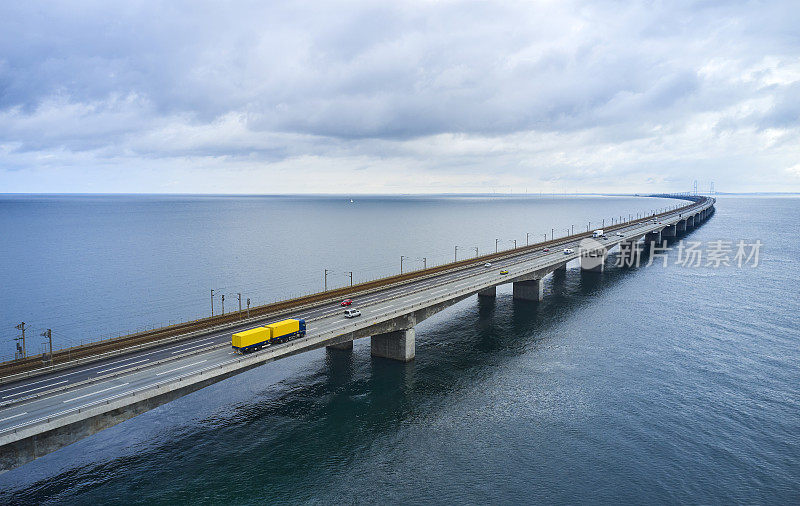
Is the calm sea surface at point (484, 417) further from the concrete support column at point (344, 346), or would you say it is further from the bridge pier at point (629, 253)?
the bridge pier at point (629, 253)

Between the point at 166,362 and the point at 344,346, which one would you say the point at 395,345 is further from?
the point at 166,362

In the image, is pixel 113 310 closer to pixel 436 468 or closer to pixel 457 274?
pixel 457 274

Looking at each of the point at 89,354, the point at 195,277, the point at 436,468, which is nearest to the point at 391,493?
the point at 436,468

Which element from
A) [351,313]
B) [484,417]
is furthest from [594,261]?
[484,417]

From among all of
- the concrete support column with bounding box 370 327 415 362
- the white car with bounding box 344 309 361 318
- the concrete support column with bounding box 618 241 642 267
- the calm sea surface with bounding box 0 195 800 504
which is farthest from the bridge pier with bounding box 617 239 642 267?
the white car with bounding box 344 309 361 318

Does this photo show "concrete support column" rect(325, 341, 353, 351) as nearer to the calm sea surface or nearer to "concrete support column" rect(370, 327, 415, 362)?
the calm sea surface
